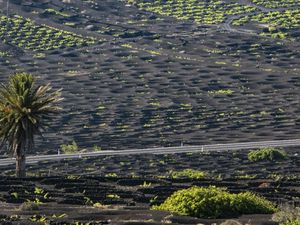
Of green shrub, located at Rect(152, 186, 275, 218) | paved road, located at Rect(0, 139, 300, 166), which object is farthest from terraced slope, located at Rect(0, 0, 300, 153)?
green shrub, located at Rect(152, 186, 275, 218)

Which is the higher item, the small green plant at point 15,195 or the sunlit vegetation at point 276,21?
the sunlit vegetation at point 276,21

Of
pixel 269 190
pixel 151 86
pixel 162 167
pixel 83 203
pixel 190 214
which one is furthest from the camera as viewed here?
pixel 151 86

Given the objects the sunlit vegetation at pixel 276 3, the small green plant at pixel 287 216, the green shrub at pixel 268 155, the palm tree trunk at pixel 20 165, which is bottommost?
the green shrub at pixel 268 155

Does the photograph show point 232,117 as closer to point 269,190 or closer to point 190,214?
point 269,190

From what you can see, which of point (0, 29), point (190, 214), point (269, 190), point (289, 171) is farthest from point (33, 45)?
point (190, 214)

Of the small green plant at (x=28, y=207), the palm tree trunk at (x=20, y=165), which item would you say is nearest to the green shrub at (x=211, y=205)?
the small green plant at (x=28, y=207)

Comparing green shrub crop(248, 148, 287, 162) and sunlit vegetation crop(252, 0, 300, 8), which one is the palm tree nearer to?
green shrub crop(248, 148, 287, 162)

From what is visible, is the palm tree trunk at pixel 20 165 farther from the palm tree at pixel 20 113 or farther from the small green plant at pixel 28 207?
the small green plant at pixel 28 207
